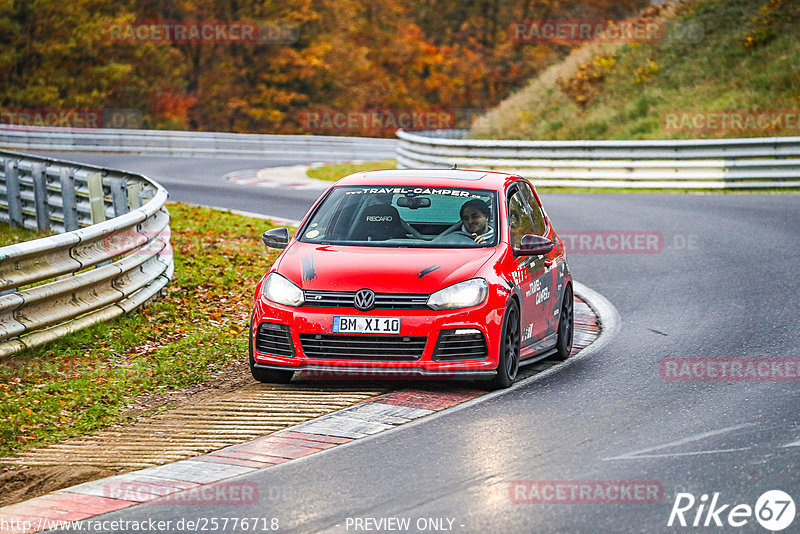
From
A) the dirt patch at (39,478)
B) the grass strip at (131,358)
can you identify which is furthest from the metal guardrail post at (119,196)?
the dirt patch at (39,478)

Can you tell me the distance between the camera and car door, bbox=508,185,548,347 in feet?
30.5

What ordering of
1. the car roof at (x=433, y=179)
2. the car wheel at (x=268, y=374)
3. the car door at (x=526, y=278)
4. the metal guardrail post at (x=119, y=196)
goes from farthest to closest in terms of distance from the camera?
the metal guardrail post at (x=119, y=196), the car roof at (x=433, y=179), the car door at (x=526, y=278), the car wheel at (x=268, y=374)

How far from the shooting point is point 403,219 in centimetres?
1017

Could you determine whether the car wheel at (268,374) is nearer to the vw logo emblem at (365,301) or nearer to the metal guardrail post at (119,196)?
the vw logo emblem at (365,301)

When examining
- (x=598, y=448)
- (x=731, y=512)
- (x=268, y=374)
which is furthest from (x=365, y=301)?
(x=731, y=512)

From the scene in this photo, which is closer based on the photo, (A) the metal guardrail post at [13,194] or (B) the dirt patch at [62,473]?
(B) the dirt patch at [62,473]

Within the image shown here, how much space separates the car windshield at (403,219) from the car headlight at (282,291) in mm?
718

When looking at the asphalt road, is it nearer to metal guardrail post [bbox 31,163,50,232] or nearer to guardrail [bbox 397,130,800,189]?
metal guardrail post [bbox 31,163,50,232]

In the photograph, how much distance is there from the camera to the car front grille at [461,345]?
28.0ft

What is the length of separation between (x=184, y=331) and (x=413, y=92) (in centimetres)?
6145

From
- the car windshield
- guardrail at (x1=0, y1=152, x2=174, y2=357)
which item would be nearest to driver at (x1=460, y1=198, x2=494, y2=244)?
the car windshield

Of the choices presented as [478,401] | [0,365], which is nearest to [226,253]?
[0,365]

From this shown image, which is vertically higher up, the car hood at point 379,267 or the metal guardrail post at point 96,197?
the car hood at point 379,267

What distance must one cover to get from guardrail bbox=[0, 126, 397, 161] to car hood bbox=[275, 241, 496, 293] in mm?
31613
